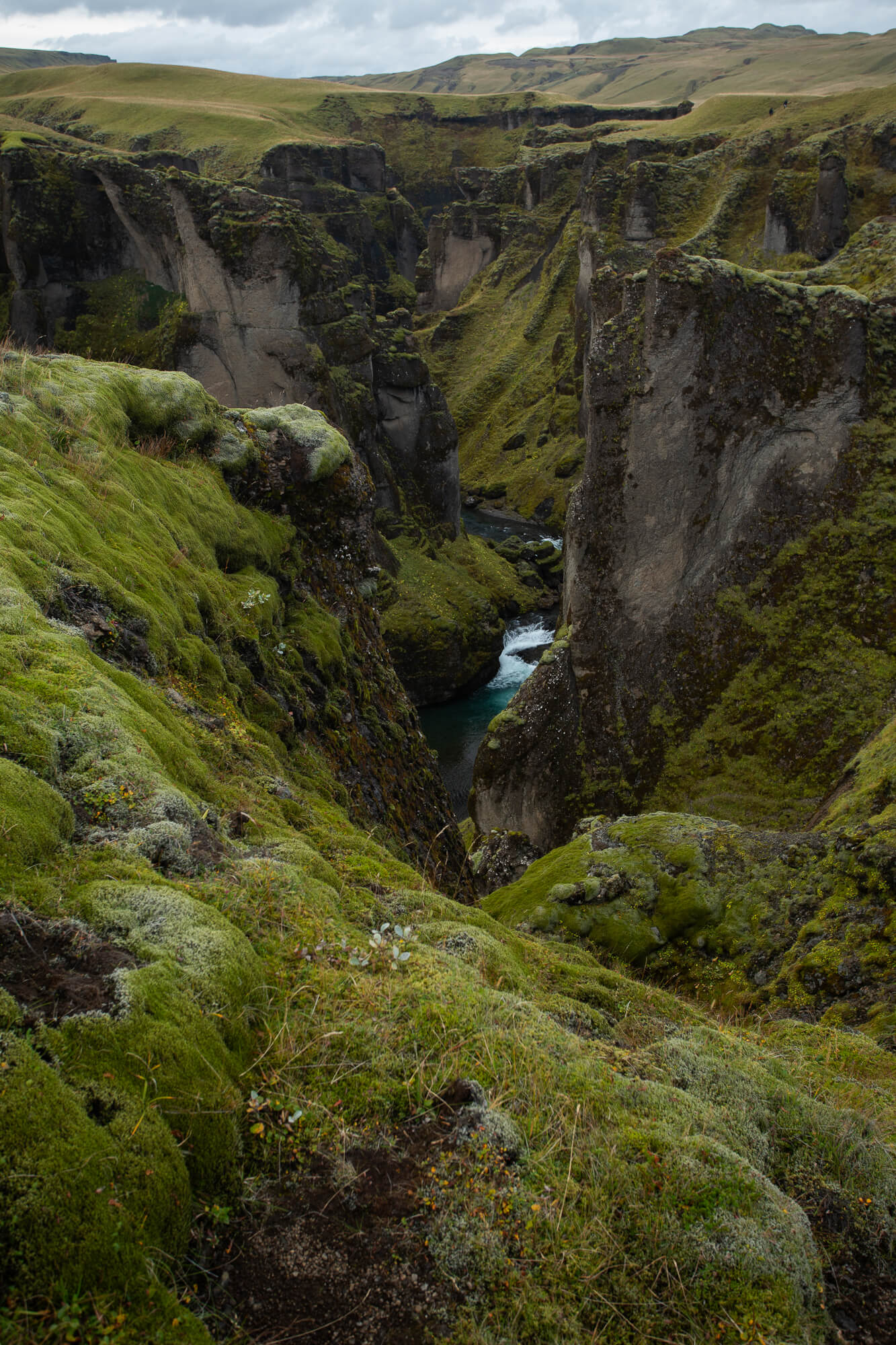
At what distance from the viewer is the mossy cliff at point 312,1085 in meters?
2.94

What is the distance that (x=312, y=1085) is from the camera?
368 cm

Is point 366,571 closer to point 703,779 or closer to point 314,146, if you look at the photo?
point 703,779

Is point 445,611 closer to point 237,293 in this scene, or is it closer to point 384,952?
point 237,293

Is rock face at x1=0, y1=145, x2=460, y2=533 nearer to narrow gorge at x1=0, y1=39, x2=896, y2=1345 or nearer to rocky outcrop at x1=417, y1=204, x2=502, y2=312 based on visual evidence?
narrow gorge at x1=0, y1=39, x2=896, y2=1345

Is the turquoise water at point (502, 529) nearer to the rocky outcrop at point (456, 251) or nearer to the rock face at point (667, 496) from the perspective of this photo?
the rock face at point (667, 496)

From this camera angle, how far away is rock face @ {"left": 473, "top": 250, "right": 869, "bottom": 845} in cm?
1859

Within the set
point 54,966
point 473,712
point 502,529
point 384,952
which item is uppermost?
point 54,966

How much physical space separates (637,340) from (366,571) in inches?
342

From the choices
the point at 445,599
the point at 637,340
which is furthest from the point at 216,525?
the point at 445,599

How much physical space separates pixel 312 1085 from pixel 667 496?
57.8ft

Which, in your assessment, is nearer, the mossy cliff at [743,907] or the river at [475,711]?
the mossy cliff at [743,907]

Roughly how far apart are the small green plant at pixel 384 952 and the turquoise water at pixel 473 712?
23148mm

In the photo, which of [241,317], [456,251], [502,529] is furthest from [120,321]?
[456,251]

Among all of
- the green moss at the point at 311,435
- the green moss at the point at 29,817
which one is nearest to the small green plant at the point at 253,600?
the green moss at the point at 311,435
